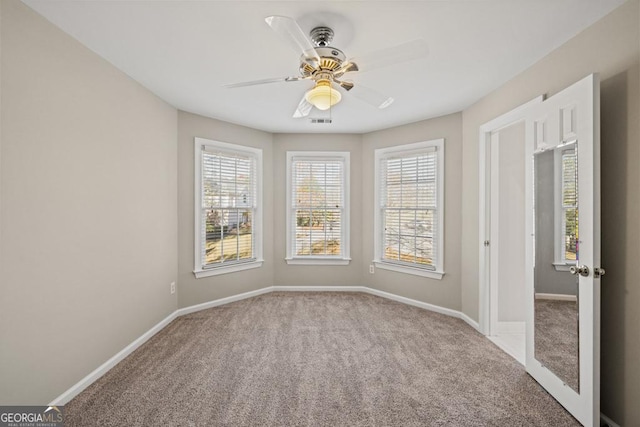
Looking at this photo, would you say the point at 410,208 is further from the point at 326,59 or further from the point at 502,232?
the point at 326,59

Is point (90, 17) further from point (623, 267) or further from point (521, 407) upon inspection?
point (521, 407)

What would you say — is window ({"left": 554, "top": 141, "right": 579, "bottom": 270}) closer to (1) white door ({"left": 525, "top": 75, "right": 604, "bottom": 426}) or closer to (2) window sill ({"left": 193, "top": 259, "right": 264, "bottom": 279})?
(1) white door ({"left": 525, "top": 75, "right": 604, "bottom": 426})

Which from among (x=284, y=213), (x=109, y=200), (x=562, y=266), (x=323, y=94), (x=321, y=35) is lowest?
(x=562, y=266)

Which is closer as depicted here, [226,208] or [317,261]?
[226,208]

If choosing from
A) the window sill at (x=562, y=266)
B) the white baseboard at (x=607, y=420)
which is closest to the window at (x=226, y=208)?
the window sill at (x=562, y=266)

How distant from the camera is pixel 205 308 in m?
3.97

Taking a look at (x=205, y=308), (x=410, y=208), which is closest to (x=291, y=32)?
(x=410, y=208)

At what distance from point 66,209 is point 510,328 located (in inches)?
168

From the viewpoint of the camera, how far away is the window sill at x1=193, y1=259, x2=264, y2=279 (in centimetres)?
391

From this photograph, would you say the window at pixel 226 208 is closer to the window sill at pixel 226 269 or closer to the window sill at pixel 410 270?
the window sill at pixel 226 269

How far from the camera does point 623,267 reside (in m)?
1.80

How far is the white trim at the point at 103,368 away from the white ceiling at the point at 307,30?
2.46 m

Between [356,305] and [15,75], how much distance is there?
3854mm

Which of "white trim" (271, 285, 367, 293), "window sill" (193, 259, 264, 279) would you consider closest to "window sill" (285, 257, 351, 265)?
"white trim" (271, 285, 367, 293)
